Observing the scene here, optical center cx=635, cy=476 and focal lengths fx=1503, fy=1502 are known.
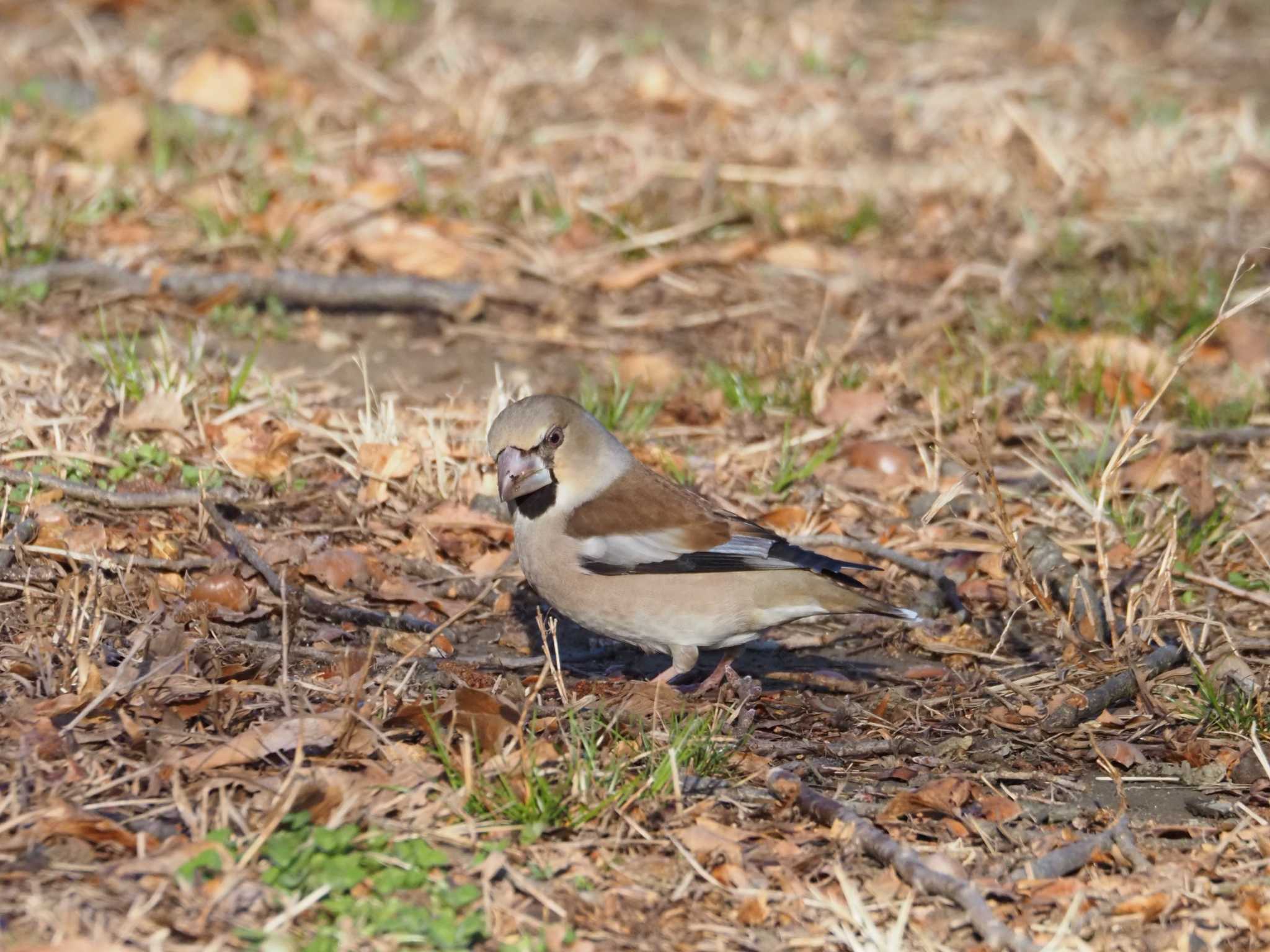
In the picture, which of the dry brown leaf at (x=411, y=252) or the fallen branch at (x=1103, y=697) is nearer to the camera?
the fallen branch at (x=1103, y=697)

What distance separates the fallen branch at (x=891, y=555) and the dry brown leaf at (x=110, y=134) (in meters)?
4.59

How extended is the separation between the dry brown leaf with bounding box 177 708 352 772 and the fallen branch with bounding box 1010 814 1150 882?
64.4 inches

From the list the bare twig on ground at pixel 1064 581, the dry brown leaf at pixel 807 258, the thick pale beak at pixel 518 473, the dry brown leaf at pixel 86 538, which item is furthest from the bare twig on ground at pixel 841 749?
the dry brown leaf at pixel 807 258

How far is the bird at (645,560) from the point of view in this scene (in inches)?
176

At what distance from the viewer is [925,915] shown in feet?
11.0

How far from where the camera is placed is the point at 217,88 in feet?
29.0

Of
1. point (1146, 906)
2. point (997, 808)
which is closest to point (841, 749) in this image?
point (997, 808)

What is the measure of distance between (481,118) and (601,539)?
483 cm

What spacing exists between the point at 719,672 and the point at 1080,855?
4.56ft

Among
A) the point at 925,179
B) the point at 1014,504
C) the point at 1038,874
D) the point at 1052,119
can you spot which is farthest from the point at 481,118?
the point at 1038,874

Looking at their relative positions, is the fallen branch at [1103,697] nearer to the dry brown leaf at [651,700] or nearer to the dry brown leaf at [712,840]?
the dry brown leaf at [651,700]

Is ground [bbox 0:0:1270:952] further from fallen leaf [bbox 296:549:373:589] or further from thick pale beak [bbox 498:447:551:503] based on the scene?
thick pale beak [bbox 498:447:551:503]

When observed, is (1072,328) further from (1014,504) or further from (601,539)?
(601,539)

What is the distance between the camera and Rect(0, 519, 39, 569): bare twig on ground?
177 inches
